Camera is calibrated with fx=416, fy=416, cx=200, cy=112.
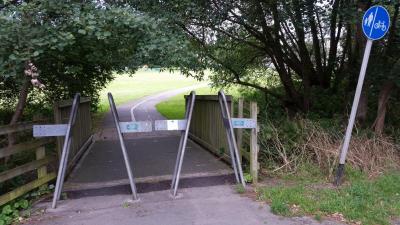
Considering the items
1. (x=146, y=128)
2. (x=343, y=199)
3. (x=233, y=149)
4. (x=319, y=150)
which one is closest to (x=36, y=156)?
(x=146, y=128)

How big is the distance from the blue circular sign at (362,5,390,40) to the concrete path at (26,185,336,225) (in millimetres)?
2932

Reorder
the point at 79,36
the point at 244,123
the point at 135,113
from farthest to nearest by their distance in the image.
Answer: the point at 135,113 → the point at 244,123 → the point at 79,36

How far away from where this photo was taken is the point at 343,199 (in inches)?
223

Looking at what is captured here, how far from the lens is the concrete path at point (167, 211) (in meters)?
5.12

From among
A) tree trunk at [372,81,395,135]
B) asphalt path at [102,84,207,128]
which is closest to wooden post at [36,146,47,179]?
tree trunk at [372,81,395,135]

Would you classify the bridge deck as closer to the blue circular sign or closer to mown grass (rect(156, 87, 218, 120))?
the blue circular sign

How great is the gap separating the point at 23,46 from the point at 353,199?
190 inches

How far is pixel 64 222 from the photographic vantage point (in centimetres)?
518

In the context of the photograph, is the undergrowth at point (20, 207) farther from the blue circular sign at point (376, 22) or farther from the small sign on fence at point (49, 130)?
the blue circular sign at point (376, 22)

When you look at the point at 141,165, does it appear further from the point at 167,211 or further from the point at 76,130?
the point at 167,211

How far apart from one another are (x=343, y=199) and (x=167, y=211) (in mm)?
2399

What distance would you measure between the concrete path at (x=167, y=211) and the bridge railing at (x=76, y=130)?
4.38 feet

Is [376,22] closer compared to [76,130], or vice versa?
[376,22]

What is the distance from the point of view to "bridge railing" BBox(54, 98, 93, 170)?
6.76m
